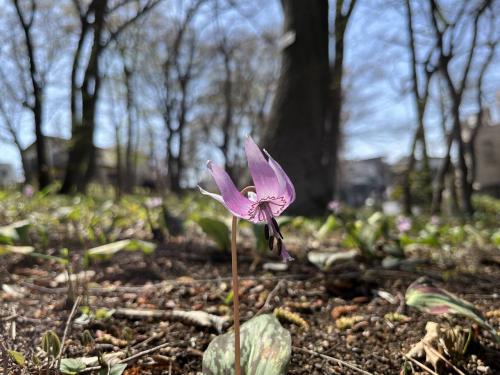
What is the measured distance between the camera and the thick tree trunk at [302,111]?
4.32 metres

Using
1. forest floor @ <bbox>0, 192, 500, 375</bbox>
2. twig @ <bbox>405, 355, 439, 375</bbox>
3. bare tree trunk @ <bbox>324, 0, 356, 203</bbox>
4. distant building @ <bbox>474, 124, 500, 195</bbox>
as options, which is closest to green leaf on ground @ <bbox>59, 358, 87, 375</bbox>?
forest floor @ <bbox>0, 192, 500, 375</bbox>

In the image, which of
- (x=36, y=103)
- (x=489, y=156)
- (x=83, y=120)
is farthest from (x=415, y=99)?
(x=489, y=156)

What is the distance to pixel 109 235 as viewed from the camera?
101 inches

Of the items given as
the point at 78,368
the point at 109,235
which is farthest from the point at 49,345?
the point at 109,235

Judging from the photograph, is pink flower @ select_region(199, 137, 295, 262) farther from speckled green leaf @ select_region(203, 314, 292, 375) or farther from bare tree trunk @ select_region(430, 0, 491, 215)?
bare tree trunk @ select_region(430, 0, 491, 215)

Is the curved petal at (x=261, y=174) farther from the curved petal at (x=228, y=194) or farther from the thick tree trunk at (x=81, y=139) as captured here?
the thick tree trunk at (x=81, y=139)

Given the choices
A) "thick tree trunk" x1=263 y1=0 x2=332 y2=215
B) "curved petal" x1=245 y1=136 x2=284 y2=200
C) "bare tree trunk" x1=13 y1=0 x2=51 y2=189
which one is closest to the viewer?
"curved petal" x1=245 y1=136 x2=284 y2=200

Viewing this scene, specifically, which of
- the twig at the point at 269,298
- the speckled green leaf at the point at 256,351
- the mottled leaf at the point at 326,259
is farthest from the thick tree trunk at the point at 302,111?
the speckled green leaf at the point at 256,351

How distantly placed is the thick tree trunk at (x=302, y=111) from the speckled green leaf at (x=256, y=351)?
11.2 ft

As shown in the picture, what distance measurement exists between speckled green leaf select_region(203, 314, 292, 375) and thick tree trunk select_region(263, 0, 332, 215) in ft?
11.2

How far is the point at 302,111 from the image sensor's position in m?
4.34

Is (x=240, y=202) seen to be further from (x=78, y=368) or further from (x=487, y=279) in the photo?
(x=487, y=279)

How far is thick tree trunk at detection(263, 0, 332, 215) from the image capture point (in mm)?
4316

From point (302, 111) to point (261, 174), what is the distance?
3819mm
